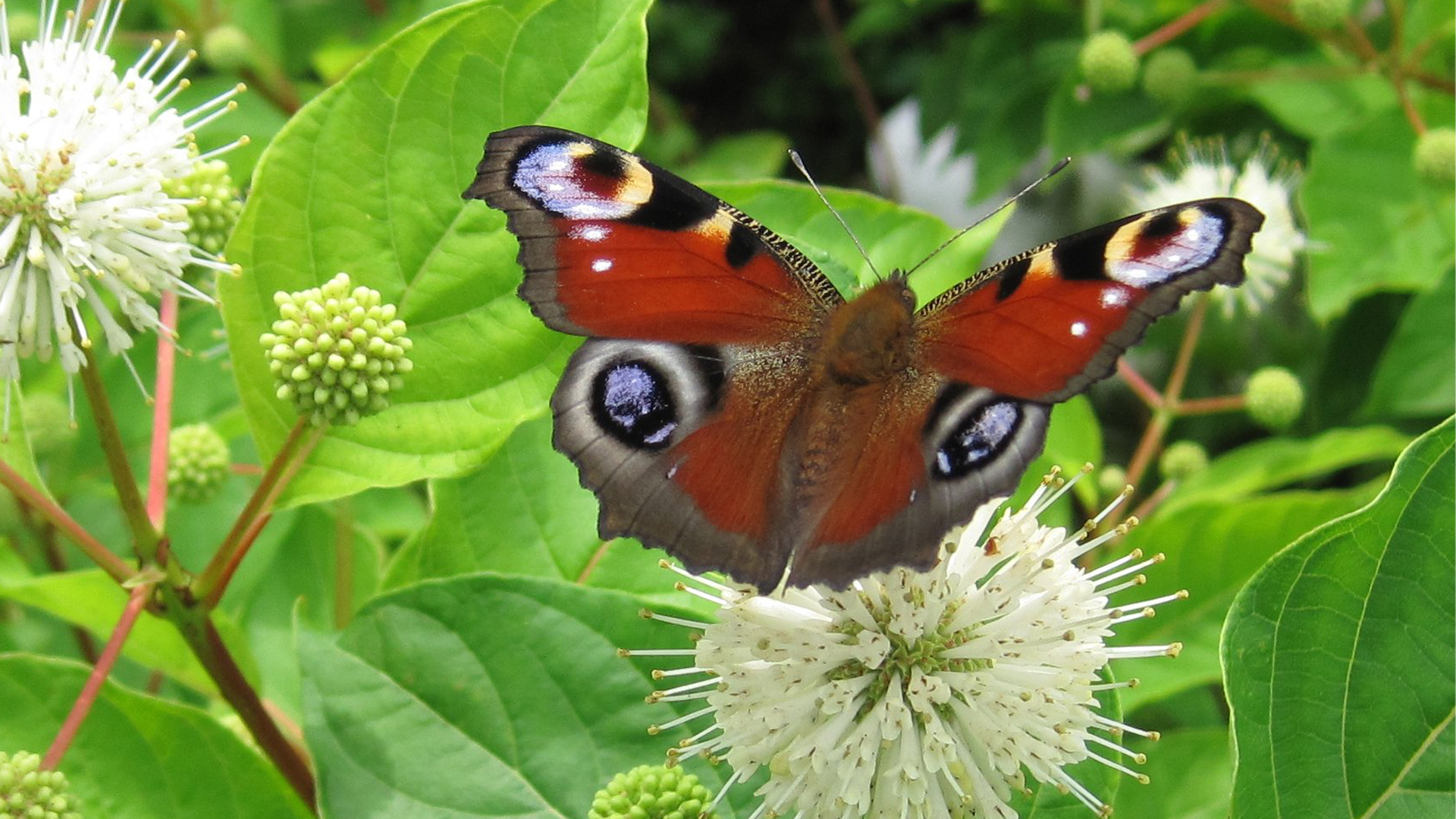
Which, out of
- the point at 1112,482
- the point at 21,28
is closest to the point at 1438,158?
the point at 1112,482

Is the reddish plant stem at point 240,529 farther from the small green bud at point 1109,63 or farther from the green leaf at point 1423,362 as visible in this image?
the green leaf at point 1423,362

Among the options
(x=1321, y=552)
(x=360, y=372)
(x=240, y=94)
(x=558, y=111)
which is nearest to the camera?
(x=1321, y=552)

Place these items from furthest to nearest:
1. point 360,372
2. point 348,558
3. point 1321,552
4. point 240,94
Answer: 1. point 240,94
2. point 348,558
3. point 360,372
4. point 1321,552

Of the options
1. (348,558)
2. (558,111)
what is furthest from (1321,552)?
(348,558)

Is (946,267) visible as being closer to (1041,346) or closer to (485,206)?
(1041,346)

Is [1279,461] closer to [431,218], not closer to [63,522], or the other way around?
[431,218]

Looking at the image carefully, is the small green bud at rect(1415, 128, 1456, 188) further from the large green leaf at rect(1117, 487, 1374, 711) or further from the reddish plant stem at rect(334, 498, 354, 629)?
the reddish plant stem at rect(334, 498, 354, 629)

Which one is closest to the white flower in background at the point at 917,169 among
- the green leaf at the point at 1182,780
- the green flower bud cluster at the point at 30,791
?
the green leaf at the point at 1182,780
